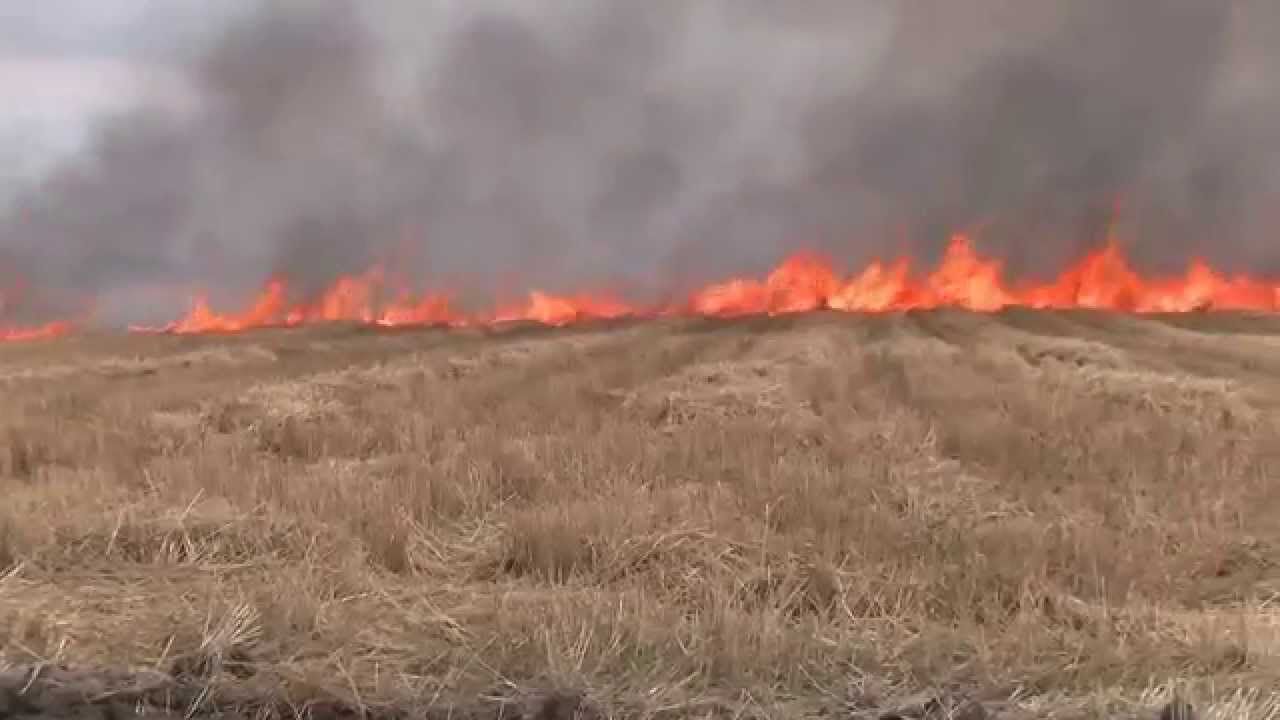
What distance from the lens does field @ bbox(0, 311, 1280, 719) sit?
3.89 meters

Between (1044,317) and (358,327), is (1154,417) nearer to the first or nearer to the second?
(1044,317)

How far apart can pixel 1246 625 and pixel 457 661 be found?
316 cm

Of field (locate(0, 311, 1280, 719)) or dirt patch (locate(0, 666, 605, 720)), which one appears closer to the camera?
dirt patch (locate(0, 666, 605, 720))

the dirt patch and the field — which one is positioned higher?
the field

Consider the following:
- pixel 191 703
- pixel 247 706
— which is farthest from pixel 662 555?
pixel 191 703

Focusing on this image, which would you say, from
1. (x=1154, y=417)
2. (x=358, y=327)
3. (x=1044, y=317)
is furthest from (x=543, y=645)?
(x=358, y=327)

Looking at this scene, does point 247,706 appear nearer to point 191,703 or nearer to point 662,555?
point 191,703

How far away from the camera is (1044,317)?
35.4 metres

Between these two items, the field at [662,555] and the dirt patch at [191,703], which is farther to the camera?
the field at [662,555]

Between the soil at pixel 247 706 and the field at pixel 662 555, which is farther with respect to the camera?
the field at pixel 662 555

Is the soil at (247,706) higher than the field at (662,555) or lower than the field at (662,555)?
lower

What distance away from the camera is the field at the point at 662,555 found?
3893mm

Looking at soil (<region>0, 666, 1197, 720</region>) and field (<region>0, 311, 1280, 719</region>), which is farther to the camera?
field (<region>0, 311, 1280, 719</region>)

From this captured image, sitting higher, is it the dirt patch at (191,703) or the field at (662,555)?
the field at (662,555)
